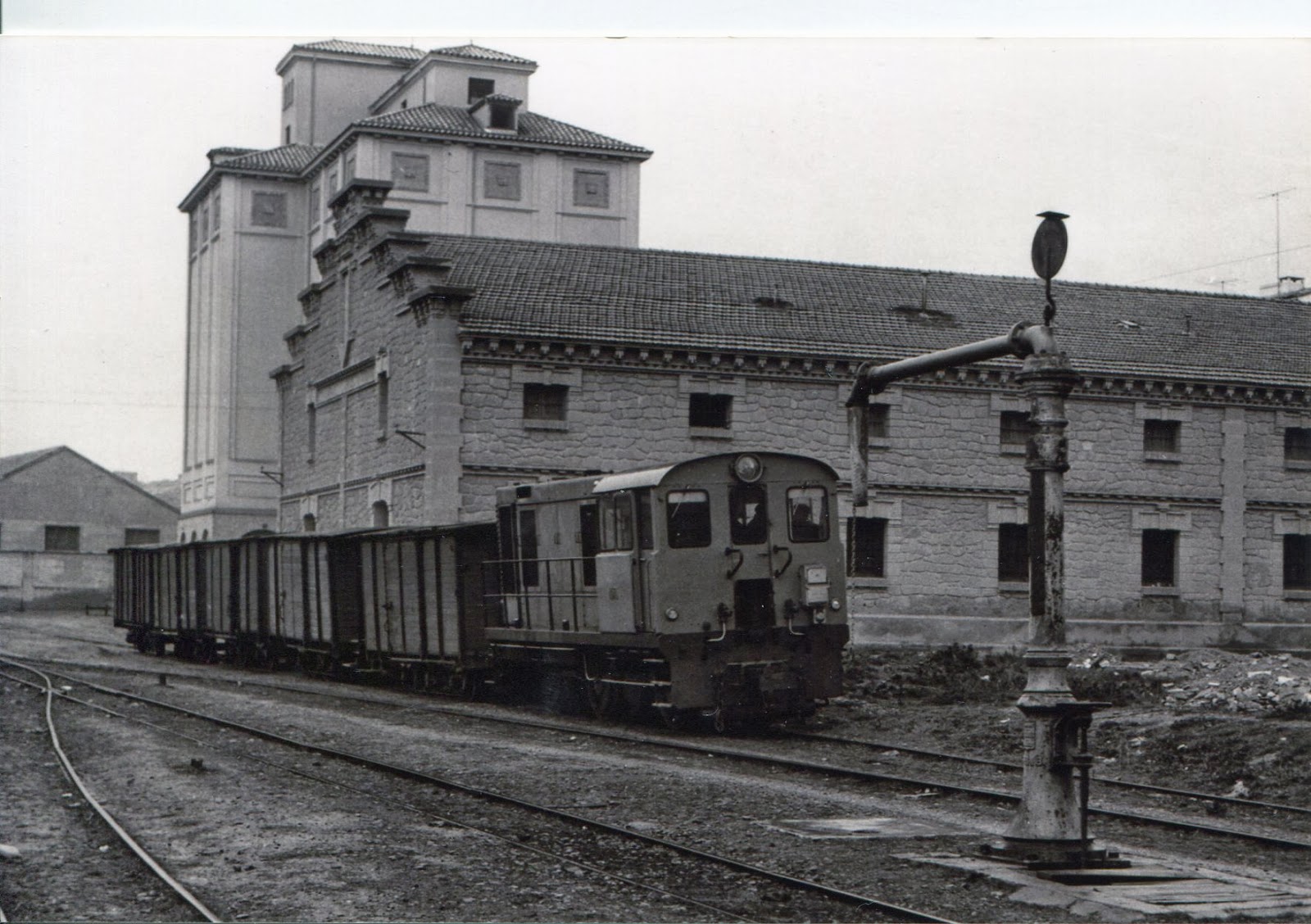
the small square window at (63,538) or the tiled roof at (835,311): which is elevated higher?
the tiled roof at (835,311)

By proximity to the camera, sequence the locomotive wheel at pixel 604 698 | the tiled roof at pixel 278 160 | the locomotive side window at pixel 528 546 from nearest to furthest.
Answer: the locomotive wheel at pixel 604 698
the locomotive side window at pixel 528 546
the tiled roof at pixel 278 160

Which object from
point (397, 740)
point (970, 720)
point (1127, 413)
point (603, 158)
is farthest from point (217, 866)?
point (603, 158)

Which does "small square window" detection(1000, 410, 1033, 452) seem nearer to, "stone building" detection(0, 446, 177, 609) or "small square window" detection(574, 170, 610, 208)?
"small square window" detection(574, 170, 610, 208)

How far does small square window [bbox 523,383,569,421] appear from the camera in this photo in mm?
33406

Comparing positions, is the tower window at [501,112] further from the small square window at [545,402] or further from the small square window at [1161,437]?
the small square window at [1161,437]

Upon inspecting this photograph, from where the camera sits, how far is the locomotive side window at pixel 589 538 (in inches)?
782

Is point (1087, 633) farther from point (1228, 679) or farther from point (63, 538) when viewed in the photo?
point (63, 538)

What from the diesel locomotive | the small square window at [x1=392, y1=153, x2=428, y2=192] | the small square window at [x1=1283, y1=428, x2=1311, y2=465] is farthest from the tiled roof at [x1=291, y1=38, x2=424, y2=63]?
the diesel locomotive

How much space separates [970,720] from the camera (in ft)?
66.2

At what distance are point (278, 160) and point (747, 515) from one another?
45319 millimetres

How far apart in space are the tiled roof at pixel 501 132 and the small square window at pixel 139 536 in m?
23.4

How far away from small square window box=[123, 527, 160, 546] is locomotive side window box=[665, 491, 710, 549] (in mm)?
54761

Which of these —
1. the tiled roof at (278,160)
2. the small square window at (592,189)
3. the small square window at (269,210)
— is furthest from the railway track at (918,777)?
the tiled roof at (278,160)

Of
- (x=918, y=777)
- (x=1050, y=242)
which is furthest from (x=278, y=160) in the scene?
(x=1050, y=242)
